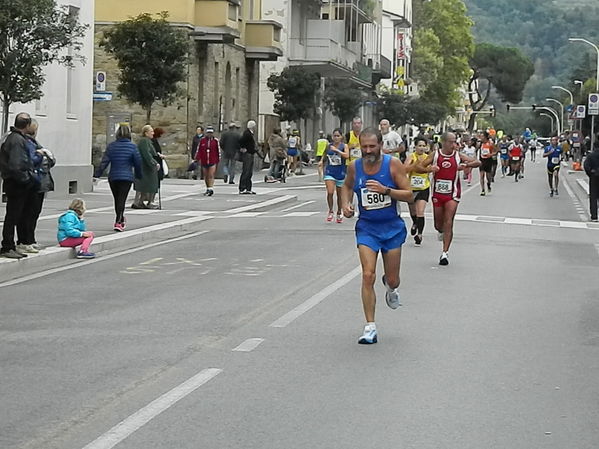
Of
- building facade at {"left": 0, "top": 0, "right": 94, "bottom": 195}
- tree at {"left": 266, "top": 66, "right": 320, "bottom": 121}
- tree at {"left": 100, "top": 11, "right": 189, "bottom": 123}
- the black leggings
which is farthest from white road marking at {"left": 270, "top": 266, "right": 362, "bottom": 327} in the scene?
tree at {"left": 266, "top": 66, "right": 320, "bottom": 121}

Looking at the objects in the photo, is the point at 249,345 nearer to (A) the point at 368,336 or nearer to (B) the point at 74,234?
(A) the point at 368,336

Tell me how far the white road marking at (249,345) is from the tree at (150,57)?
25.8 meters

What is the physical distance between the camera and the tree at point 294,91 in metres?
54.3

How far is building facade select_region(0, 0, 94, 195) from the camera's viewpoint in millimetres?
29812

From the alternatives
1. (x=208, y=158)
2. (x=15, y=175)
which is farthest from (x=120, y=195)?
(x=208, y=158)

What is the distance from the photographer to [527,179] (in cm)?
5609

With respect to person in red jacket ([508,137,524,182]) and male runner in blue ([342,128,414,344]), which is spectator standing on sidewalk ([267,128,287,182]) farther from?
male runner in blue ([342,128,414,344])

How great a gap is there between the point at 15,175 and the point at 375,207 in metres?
6.77

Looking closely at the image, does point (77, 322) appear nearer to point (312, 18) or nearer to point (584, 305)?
point (584, 305)

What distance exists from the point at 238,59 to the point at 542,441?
44.0m

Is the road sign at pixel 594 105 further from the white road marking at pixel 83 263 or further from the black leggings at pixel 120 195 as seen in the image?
the black leggings at pixel 120 195

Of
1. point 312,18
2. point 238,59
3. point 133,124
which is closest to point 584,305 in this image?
point 133,124

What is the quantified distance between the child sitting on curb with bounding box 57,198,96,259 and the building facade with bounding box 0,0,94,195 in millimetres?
10836

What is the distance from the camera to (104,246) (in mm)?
19391
